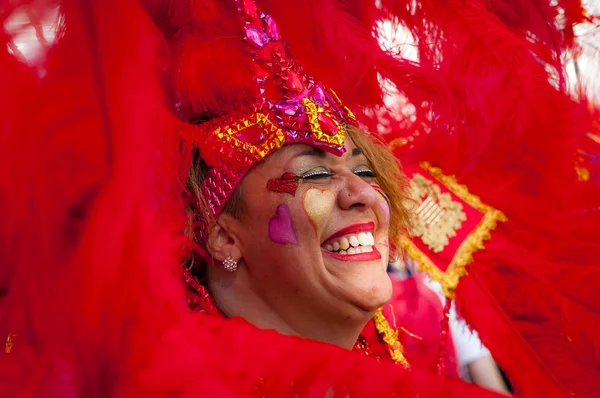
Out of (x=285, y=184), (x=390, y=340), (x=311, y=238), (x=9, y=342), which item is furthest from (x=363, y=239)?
(x=9, y=342)

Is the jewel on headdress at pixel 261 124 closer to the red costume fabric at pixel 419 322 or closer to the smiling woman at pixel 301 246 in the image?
the smiling woman at pixel 301 246

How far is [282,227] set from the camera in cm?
198

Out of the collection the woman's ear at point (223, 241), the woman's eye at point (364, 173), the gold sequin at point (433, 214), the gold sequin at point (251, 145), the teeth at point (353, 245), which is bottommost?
the gold sequin at point (433, 214)

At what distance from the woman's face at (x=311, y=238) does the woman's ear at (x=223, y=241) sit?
0.01 meters

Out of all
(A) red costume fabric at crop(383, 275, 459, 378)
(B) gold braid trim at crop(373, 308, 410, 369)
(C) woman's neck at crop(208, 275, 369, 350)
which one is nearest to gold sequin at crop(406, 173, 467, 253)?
(A) red costume fabric at crop(383, 275, 459, 378)

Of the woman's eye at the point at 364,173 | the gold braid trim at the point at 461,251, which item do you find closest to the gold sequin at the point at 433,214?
the gold braid trim at the point at 461,251

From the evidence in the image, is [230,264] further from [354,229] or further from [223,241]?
[354,229]

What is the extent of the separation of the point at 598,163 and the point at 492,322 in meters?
0.74

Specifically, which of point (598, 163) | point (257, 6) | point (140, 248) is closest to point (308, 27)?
point (257, 6)

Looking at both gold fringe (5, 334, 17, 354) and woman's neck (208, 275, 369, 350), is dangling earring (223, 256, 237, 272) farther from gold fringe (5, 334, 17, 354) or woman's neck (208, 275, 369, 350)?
gold fringe (5, 334, 17, 354)

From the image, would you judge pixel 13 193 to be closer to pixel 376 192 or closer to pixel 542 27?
pixel 376 192

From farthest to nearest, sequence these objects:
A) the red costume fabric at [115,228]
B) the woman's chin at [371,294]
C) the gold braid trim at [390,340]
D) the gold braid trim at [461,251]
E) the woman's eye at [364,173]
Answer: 1. the gold braid trim at [461,251]
2. the gold braid trim at [390,340]
3. the woman's eye at [364,173]
4. the woman's chin at [371,294]
5. the red costume fabric at [115,228]

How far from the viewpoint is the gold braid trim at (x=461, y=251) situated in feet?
9.55

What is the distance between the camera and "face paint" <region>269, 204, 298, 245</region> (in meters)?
1.97
